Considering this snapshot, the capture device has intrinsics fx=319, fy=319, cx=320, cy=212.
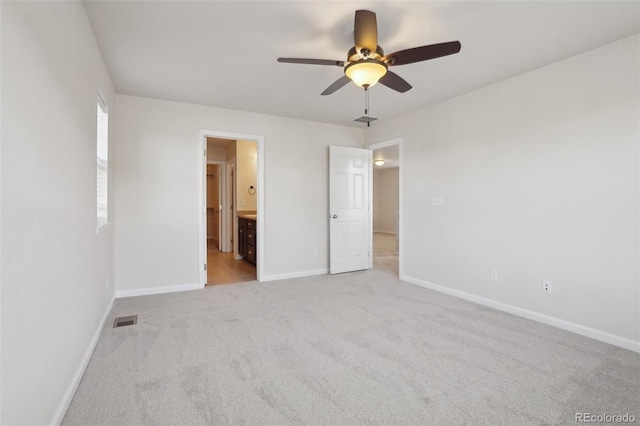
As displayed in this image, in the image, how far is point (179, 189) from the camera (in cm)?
412

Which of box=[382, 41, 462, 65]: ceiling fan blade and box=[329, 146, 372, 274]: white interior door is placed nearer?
box=[382, 41, 462, 65]: ceiling fan blade

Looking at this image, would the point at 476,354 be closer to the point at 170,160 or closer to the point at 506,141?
the point at 506,141

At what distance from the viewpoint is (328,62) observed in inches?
88.6

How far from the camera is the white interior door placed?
5.05m

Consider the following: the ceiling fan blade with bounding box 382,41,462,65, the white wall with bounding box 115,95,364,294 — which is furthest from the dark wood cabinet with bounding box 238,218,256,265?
the ceiling fan blade with bounding box 382,41,462,65

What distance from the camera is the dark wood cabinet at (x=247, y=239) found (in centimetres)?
562

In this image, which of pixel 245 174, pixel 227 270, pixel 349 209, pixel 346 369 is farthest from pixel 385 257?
pixel 346 369

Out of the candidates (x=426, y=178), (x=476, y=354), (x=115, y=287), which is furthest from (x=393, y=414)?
(x=115, y=287)

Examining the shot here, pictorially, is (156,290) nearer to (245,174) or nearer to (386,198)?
(245,174)

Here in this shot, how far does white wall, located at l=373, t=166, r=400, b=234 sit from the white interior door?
623 centimetres

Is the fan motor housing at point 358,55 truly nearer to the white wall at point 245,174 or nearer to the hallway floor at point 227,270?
the hallway floor at point 227,270

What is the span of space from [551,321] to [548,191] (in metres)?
1.22

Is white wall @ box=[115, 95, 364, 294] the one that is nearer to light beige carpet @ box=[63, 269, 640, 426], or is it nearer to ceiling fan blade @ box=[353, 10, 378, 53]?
light beige carpet @ box=[63, 269, 640, 426]

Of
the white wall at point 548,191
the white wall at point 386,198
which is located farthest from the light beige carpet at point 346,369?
the white wall at point 386,198
